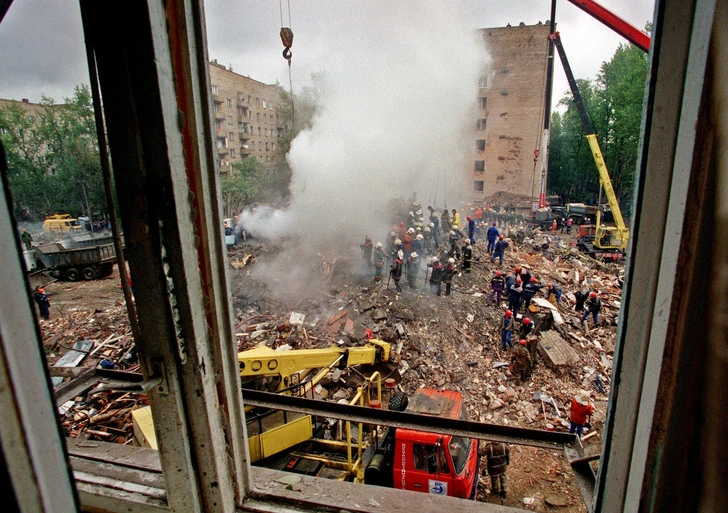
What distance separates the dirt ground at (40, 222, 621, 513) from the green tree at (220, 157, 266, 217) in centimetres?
1460

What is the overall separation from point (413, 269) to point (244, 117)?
1200 inches

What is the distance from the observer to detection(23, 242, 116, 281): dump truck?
15289 millimetres

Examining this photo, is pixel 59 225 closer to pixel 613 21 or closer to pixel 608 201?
pixel 613 21

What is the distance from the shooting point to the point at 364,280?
13.0 m

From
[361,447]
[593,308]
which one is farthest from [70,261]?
[593,308]

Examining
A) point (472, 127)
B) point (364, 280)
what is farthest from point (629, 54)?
point (364, 280)

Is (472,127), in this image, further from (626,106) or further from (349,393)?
(349,393)

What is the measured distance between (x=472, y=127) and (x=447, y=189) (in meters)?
5.07

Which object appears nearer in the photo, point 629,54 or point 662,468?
point 662,468

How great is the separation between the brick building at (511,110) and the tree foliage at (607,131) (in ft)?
12.3

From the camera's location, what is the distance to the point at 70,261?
15602 mm

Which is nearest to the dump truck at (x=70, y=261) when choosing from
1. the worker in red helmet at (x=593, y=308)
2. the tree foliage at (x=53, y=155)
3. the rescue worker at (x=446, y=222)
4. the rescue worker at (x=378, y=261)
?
the tree foliage at (x=53, y=155)

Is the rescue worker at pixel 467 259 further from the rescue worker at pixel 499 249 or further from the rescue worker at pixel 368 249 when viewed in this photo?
the rescue worker at pixel 368 249

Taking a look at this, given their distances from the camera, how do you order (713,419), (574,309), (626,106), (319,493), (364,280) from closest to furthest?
(713,419)
(319,493)
(574,309)
(364,280)
(626,106)
